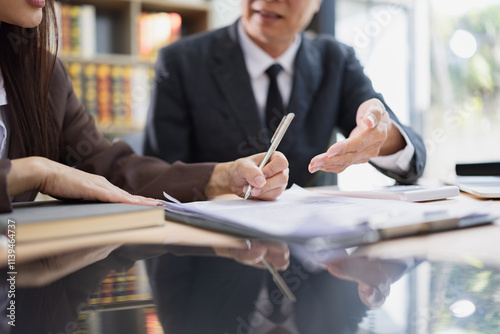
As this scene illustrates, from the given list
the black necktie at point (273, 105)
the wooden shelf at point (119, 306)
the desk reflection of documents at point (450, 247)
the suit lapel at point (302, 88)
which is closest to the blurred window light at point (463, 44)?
the suit lapel at point (302, 88)

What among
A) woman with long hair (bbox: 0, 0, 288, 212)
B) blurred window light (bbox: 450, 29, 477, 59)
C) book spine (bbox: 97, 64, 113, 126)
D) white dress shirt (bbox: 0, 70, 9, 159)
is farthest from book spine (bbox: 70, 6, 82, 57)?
blurred window light (bbox: 450, 29, 477, 59)

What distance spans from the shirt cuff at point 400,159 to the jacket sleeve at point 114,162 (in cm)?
51

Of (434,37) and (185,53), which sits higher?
(434,37)

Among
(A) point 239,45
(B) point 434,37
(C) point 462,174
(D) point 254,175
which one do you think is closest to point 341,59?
(A) point 239,45

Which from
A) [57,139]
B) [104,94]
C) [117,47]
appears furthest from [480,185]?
[117,47]

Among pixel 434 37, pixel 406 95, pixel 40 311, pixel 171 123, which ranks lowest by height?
pixel 40 311

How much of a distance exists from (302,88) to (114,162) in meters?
0.79

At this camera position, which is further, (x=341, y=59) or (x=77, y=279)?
(x=341, y=59)

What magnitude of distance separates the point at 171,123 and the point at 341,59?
65 centimetres

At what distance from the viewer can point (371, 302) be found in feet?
1.14

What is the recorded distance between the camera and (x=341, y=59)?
1.68 metres

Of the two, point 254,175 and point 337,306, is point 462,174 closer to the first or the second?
point 254,175

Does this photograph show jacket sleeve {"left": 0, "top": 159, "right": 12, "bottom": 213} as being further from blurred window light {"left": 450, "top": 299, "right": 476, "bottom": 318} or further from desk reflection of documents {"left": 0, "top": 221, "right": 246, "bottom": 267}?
blurred window light {"left": 450, "top": 299, "right": 476, "bottom": 318}

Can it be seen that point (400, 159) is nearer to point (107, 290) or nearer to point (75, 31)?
point (107, 290)
